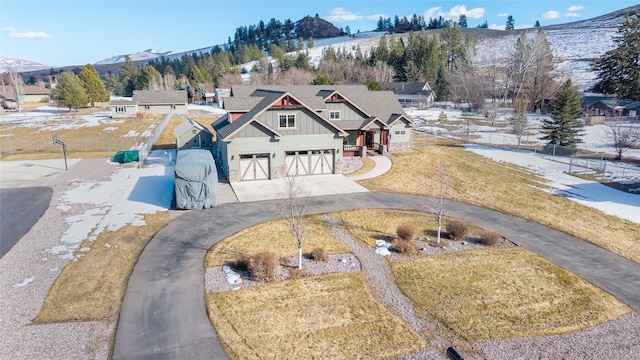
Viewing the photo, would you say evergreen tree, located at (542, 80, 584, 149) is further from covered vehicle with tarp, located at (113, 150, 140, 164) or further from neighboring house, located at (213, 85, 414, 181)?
covered vehicle with tarp, located at (113, 150, 140, 164)

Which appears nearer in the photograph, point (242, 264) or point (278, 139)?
point (242, 264)

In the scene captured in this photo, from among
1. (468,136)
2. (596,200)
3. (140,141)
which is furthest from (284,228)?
(468,136)

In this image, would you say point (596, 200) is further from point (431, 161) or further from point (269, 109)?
point (269, 109)

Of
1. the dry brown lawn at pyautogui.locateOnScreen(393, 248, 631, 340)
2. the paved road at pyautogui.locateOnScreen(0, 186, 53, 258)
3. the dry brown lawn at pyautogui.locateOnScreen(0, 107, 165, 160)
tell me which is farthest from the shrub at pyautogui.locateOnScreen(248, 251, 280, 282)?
the dry brown lawn at pyautogui.locateOnScreen(0, 107, 165, 160)

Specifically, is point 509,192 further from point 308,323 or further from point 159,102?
point 159,102

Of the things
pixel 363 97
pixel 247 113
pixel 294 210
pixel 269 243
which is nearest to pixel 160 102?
pixel 363 97

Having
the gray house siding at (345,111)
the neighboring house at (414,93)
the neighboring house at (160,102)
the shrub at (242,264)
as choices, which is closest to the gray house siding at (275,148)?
the gray house siding at (345,111)
